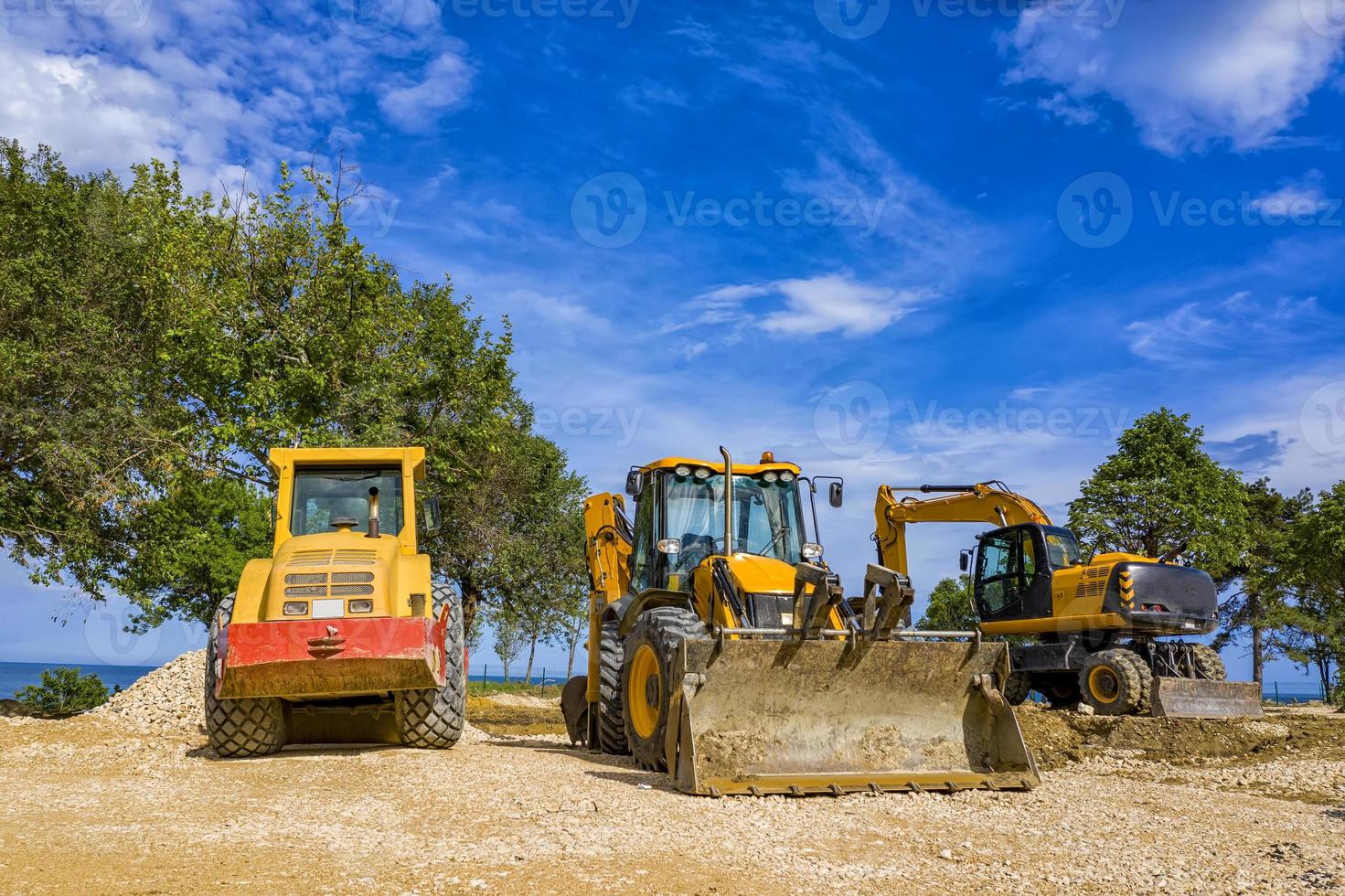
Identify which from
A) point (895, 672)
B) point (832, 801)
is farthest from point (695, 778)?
point (895, 672)

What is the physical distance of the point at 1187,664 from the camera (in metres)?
16.3

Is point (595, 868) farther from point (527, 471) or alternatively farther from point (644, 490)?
point (527, 471)

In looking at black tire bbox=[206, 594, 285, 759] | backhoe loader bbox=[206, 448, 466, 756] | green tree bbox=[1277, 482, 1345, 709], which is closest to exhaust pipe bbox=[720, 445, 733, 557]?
backhoe loader bbox=[206, 448, 466, 756]

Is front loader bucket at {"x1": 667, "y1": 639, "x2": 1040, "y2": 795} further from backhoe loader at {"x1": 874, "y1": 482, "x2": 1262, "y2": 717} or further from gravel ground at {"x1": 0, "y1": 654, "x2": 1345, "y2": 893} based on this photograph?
backhoe loader at {"x1": 874, "y1": 482, "x2": 1262, "y2": 717}

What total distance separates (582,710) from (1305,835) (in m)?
8.48

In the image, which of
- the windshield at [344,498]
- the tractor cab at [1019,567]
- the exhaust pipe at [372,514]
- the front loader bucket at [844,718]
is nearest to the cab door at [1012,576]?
the tractor cab at [1019,567]

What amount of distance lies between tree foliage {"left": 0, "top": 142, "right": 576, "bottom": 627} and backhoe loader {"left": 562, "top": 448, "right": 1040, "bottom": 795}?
9.65 m

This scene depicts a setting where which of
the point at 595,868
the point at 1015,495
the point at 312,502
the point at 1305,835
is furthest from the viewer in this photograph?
the point at 1015,495

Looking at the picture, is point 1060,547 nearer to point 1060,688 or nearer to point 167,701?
point 1060,688

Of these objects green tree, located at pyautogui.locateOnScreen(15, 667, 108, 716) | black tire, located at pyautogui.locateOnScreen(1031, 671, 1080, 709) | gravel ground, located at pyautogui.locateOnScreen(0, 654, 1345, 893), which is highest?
gravel ground, located at pyautogui.locateOnScreen(0, 654, 1345, 893)

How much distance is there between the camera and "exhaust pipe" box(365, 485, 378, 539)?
11047 millimetres

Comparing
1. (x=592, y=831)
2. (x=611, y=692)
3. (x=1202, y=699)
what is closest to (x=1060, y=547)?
(x=1202, y=699)

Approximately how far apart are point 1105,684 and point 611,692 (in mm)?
8887

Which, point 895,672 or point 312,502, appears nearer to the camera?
point 895,672
